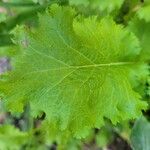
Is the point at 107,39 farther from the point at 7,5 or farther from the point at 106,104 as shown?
the point at 7,5

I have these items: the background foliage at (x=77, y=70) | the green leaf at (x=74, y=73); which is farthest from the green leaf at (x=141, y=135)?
the green leaf at (x=74, y=73)

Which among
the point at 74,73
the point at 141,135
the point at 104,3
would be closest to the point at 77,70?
the point at 74,73

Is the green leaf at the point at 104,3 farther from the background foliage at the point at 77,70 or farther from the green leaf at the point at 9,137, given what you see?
the green leaf at the point at 9,137

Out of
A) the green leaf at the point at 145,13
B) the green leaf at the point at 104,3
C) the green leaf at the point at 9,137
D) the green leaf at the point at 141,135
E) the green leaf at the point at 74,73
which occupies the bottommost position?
the green leaf at the point at 9,137

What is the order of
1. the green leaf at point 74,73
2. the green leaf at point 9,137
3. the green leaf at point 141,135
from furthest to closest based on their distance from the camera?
the green leaf at point 9,137
the green leaf at point 141,135
the green leaf at point 74,73

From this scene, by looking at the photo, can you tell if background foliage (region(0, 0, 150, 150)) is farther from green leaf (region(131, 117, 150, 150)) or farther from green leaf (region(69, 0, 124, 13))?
green leaf (region(131, 117, 150, 150))

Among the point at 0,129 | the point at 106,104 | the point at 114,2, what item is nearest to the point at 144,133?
the point at 106,104
